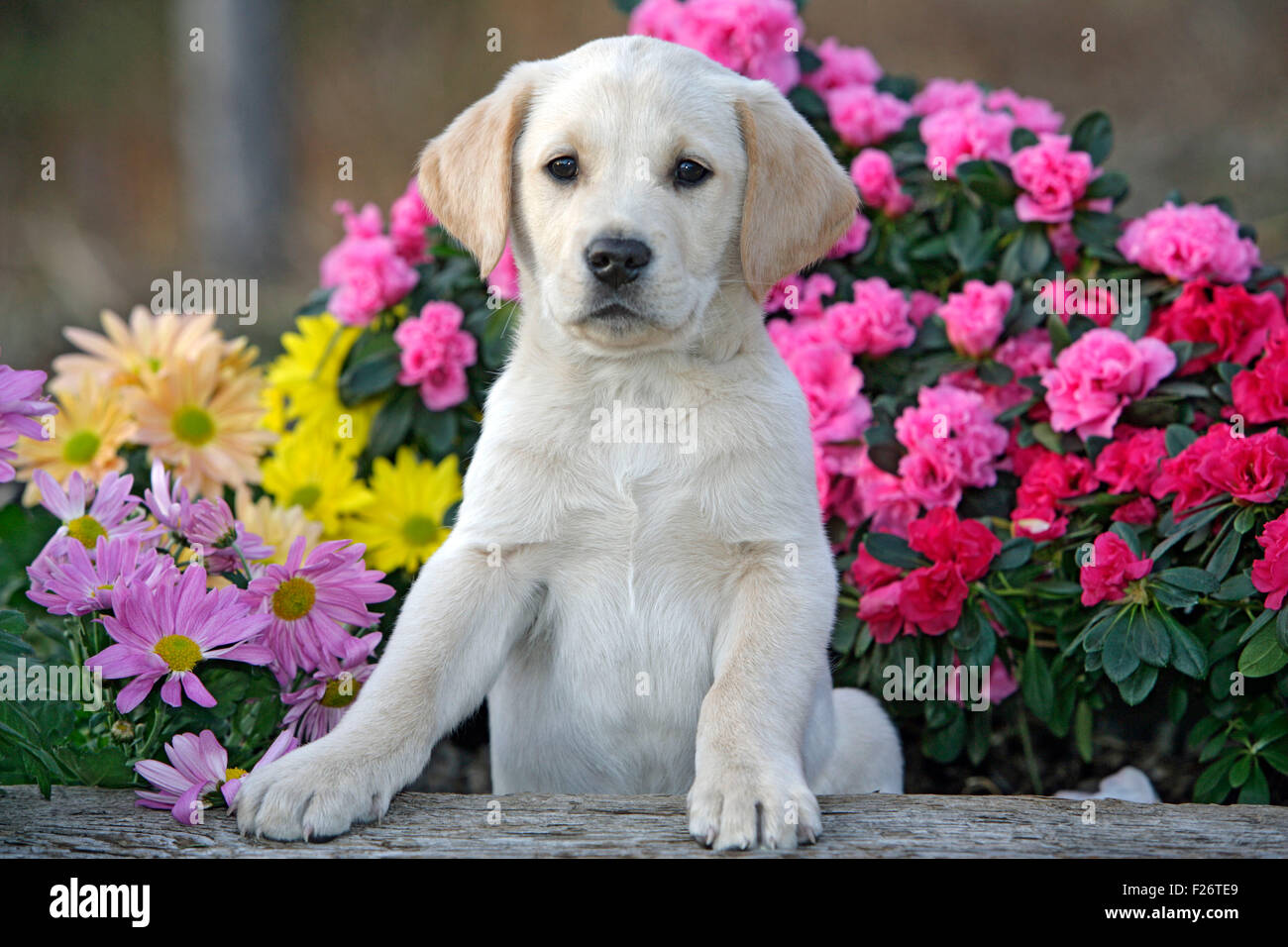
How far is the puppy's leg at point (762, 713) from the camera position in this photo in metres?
2.28

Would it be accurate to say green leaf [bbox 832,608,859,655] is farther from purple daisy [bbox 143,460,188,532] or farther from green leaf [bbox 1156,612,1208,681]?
purple daisy [bbox 143,460,188,532]

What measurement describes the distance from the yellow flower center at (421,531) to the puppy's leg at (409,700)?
1167mm

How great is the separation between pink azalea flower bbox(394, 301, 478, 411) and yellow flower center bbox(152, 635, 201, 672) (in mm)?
1530

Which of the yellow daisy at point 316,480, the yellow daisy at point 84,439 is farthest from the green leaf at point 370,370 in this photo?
the yellow daisy at point 84,439

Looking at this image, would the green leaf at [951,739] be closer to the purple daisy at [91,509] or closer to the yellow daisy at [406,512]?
the yellow daisy at [406,512]

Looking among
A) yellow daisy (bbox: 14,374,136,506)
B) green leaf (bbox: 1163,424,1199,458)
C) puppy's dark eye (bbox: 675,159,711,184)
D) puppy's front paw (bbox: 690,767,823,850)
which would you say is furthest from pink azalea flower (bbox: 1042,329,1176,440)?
yellow daisy (bbox: 14,374,136,506)

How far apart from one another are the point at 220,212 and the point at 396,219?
17.3 ft

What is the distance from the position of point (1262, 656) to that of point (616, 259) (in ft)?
5.64

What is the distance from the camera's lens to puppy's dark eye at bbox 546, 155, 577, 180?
109 inches

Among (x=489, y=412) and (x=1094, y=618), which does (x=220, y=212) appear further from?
(x=1094, y=618)

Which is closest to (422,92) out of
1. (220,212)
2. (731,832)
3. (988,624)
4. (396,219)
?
(220,212)

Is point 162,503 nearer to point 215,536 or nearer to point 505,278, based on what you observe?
point 215,536

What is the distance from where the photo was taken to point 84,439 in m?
3.95

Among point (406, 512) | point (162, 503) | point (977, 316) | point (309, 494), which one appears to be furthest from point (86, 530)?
point (977, 316)
